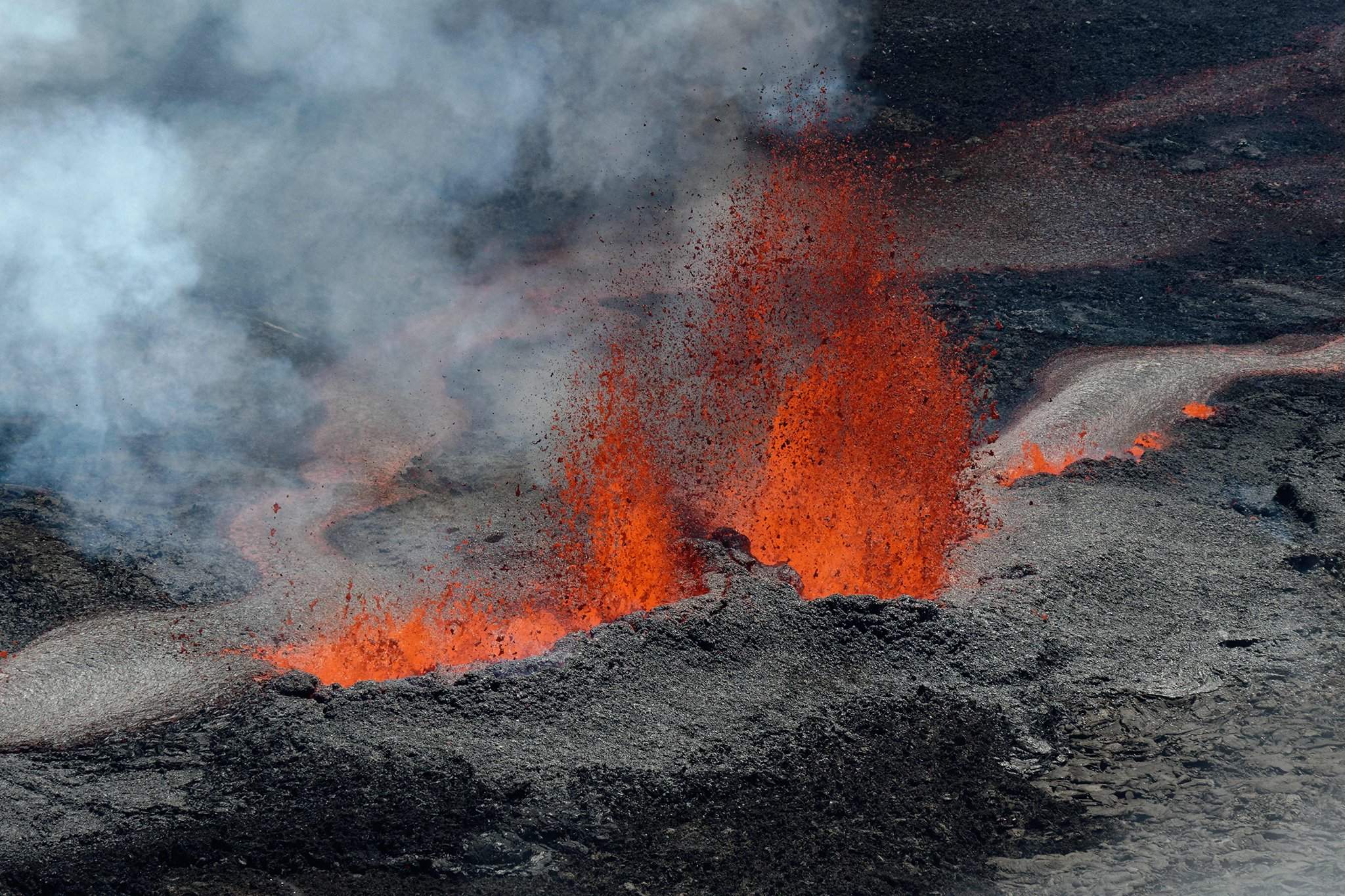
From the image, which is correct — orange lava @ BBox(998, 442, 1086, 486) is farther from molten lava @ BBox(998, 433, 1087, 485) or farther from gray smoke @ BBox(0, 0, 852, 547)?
gray smoke @ BBox(0, 0, 852, 547)

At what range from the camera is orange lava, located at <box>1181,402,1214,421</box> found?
10625 millimetres

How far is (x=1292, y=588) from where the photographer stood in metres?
8.42

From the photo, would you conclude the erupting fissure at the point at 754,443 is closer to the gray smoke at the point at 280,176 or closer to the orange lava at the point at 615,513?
the orange lava at the point at 615,513

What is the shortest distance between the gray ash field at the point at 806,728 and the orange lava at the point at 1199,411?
0.31ft

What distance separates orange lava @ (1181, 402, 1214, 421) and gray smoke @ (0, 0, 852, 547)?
676 centimetres

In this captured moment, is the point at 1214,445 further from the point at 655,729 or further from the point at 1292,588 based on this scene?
the point at 655,729

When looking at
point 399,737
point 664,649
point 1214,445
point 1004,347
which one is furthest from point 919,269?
point 399,737

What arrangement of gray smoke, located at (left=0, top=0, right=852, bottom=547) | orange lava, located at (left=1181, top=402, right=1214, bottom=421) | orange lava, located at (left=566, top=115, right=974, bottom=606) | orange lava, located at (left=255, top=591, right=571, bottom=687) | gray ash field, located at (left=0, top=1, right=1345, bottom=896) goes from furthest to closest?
1. orange lava, located at (left=1181, top=402, right=1214, bottom=421)
2. gray smoke, located at (left=0, top=0, right=852, bottom=547)
3. orange lava, located at (left=566, top=115, right=974, bottom=606)
4. orange lava, located at (left=255, top=591, right=571, bottom=687)
5. gray ash field, located at (left=0, top=1, right=1345, bottom=896)

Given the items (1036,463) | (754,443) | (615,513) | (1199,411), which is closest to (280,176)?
(615,513)

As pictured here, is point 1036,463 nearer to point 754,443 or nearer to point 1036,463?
point 1036,463

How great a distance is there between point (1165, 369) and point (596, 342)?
5.56 m

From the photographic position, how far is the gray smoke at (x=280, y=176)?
9883mm

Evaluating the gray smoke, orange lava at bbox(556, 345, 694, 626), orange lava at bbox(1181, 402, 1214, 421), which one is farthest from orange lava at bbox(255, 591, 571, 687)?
orange lava at bbox(1181, 402, 1214, 421)

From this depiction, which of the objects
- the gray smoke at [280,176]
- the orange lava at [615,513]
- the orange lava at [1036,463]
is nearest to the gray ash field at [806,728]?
the orange lava at [1036,463]
